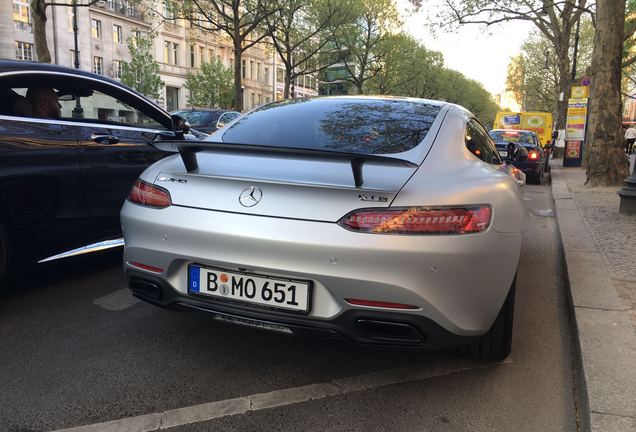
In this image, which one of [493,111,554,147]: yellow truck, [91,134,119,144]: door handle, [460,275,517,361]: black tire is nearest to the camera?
[460,275,517,361]: black tire

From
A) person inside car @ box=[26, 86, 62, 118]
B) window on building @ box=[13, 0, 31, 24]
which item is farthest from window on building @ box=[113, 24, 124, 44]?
person inside car @ box=[26, 86, 62, 118]

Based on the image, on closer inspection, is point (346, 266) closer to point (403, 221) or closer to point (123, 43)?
point (403, 221)

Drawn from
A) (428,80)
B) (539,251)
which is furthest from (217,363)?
(428,80)

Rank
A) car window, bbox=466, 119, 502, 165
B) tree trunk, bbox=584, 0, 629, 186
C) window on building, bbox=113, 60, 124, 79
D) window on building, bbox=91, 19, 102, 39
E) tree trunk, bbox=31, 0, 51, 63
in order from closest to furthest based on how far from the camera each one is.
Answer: car window, bbox=466, 119, 502, 165
tree trunk, bbox=584, 0, 629, 186
tree trunk, bbox=31, 0, 51, 63
window on building, bbox=91, 19, 102, 39
window on building, bbox=113, 60, 124, 79

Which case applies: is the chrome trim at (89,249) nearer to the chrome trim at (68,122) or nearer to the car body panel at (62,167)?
the car body panel at (62,167)

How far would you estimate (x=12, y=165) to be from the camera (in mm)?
3537

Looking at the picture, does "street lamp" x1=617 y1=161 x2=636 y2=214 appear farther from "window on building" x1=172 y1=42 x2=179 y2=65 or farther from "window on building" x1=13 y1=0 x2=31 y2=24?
"window on building" x1=172 y1=42 x2=179 y2=65

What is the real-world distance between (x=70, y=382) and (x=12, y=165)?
62.8 inches

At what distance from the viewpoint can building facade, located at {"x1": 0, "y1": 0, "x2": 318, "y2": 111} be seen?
41.0 meters

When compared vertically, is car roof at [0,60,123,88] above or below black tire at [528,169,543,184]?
above

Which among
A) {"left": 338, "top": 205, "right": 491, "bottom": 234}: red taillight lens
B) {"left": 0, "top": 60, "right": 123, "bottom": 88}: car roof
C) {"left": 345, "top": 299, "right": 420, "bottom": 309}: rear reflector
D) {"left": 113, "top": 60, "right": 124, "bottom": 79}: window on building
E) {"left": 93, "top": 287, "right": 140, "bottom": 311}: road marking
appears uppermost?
{"left": 113, "top": 60, "right": 124, "bottom": 79}: window on building

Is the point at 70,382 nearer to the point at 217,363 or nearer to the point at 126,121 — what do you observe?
the point at 217,363

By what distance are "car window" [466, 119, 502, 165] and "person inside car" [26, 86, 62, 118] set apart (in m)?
2.98

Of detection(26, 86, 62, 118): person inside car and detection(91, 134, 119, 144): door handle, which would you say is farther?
detection(91, 134, 119, 144): door handle
